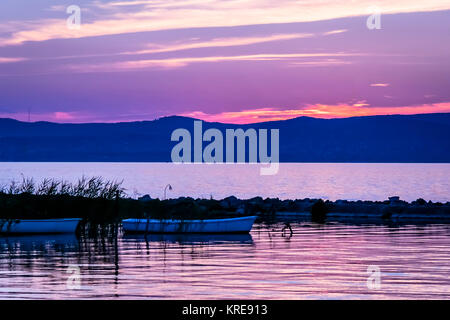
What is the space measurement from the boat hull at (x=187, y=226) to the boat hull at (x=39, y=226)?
346cm

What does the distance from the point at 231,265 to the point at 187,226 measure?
14.9 m

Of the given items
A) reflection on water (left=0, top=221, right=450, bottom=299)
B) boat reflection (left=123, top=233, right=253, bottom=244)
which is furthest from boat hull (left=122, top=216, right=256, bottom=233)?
reflection on water (left=0, top=221, right=450, bottom=299)

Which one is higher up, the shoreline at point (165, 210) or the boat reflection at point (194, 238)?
the shoreline at point (165, 210)

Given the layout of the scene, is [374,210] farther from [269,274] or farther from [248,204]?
[269,274]

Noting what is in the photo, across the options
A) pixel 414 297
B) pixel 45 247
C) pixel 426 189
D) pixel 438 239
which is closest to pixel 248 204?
pixel 438 239

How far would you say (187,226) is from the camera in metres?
42.6

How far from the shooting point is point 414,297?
2053 cm

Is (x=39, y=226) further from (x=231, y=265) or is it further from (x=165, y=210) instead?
(x=231, y=265)

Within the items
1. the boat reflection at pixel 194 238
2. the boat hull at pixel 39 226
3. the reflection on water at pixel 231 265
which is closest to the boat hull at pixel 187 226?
the boat reflection at pixel 194 238

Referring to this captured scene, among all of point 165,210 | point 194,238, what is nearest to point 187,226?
point 165,210

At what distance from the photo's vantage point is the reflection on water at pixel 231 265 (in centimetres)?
2123

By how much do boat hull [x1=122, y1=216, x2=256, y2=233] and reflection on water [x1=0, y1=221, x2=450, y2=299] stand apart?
0.91 meters

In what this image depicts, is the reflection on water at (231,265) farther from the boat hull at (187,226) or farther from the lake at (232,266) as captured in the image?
the boat hull at (187,226)

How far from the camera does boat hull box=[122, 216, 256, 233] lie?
4256cm
